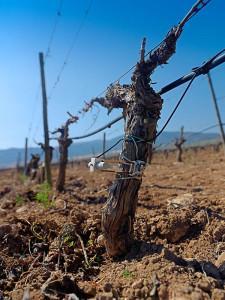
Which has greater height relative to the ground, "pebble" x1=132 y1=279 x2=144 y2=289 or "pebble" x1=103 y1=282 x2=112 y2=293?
"pebble" x1=132 y1=279 x2=144 y2=289

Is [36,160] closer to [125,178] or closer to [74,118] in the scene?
[74,118]

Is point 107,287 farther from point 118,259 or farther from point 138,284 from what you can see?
point 118,259

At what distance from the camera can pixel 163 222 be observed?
4.71 metres

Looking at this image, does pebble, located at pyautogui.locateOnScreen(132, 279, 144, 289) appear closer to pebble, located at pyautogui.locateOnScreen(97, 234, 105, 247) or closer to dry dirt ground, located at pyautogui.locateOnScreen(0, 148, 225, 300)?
dry dirt ground, located at pyautogui.locateOnScreen(0, 148, 225, 300)

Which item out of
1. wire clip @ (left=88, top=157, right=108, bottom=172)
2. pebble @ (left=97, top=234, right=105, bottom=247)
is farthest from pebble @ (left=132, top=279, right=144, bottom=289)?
pebble @ (left=97, top=234, right=105, bottom=247)

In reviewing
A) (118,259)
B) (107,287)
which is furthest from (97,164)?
(107,287)

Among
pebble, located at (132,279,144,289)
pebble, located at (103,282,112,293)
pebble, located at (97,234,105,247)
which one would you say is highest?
pebble, located at (97,234,105,247)

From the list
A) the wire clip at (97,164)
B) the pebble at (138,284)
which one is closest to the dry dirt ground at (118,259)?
the pebble at (138,284)

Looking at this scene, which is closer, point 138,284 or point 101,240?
point 138,284

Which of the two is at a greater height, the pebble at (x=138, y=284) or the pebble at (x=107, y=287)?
the pebble at (x=138, y=284)

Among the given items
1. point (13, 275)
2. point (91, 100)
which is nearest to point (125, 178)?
point (13, 275)

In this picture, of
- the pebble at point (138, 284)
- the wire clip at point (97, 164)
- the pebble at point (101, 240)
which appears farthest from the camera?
the pebble at point (101, 240)

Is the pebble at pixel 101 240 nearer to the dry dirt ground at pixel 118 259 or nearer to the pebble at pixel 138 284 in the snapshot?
the dry dirt ground at pixel 118 259

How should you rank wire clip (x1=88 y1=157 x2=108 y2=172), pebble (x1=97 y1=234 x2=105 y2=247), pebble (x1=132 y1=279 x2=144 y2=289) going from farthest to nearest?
pebble (x1=97 y1=234 x2=105 y2=247) < wire clip (x1=88 y1=157 x2=108 y2=172) < pebble (x1=132 y1=279 x2=144 y2=289)
